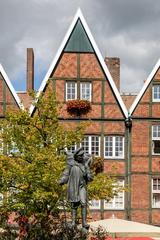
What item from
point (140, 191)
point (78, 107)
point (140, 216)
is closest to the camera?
point (140, 216)

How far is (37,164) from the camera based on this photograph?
21.9 meters

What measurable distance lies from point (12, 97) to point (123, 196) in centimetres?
778

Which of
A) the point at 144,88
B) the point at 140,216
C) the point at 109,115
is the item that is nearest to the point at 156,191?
the point at 140,216

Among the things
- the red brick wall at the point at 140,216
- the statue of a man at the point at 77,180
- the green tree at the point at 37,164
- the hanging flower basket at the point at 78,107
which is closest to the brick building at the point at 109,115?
the hanging flower basket at the point at 78,107

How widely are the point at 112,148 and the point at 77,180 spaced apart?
712 inches

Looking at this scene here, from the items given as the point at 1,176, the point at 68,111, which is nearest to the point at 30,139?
the point at 1,176

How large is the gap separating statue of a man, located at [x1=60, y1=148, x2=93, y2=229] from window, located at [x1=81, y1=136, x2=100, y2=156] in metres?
17.5

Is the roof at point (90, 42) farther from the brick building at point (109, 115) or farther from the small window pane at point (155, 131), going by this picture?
the small window pane at point (155, 131)

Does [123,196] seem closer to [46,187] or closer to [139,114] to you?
[139,114]

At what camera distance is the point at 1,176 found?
886 inches

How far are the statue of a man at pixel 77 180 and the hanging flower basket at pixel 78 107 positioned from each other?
17.5 metres

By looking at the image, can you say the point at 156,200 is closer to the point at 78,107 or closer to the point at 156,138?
the point at 156,138

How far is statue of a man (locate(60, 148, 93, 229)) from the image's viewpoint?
13.0m

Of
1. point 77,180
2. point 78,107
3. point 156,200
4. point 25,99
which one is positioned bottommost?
point 156,200
